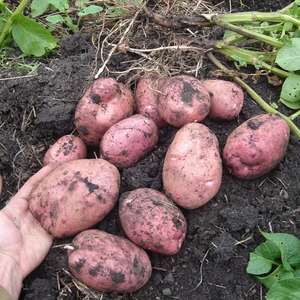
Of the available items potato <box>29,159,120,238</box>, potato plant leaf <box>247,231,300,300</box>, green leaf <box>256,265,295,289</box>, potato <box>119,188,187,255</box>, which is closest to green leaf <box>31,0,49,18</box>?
potato <box>29,159,120,238</box>

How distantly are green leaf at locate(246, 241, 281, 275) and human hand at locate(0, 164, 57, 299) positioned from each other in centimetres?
72

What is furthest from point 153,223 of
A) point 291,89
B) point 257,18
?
point 257,18

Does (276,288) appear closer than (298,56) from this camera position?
Yes

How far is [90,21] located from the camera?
2318mm

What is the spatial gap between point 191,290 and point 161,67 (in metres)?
0.95

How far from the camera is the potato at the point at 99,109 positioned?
6.06 ft

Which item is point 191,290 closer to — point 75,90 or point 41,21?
point 75,90

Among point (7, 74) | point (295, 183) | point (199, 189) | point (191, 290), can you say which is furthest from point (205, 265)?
point (7, 74)

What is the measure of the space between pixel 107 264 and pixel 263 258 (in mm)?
530

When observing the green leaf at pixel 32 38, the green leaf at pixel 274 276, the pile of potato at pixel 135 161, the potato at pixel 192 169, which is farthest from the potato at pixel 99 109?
the green leaf at pixel 274 276

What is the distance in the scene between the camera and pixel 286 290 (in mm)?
1372

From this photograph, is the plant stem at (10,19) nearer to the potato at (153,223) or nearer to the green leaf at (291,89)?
the potato at (153,223)

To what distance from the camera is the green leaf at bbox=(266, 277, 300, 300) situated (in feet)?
4.46

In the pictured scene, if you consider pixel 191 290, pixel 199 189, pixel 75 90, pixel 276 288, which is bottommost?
pixel 191 290
